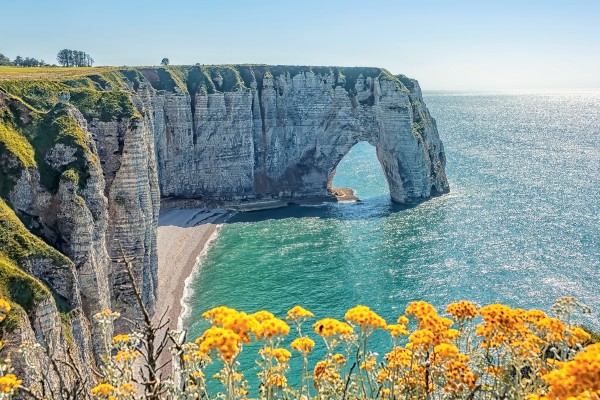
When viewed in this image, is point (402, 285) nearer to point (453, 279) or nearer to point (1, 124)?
point (453, 279)

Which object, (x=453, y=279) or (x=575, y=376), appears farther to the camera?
(x=453, y=279)

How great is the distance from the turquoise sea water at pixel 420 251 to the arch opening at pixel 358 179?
1.40 meters

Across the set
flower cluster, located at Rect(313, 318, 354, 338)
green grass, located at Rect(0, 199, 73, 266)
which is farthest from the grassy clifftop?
flower cluster, located at Rect(313, 318, 354, 338)

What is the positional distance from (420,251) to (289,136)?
45.7 metres

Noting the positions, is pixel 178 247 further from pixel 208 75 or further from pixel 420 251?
pixel 208 75

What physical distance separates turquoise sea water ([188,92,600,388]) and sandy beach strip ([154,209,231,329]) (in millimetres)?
2226

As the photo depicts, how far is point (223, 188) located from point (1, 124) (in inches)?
2515

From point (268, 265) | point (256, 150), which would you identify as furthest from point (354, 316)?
point (256, 150)

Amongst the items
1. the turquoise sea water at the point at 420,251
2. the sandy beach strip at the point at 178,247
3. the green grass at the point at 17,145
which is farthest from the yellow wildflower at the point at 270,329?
the sandy beach strip at the point at 178,247

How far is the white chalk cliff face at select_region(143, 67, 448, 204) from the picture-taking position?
96.9m

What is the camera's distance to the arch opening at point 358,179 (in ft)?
363

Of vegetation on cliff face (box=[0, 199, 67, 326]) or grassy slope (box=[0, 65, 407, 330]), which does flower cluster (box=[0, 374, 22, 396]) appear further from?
grassy slope (box=[0, 65, 407, 330])

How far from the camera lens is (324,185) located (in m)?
108

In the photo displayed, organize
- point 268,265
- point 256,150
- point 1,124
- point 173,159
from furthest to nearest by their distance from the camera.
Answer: point 256,150 → point 173,159 → point 268,265 → point 1,124
